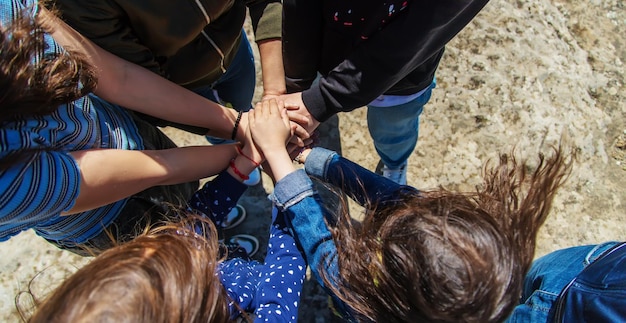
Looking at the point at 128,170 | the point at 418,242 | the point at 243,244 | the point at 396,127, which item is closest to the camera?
the point at 418,242

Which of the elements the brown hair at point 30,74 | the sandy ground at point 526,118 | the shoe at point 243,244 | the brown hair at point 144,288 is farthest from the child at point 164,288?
the sandy ground at point 526,118

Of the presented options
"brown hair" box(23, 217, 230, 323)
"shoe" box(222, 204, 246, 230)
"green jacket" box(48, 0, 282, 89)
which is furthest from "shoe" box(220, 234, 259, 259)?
"brown hair" box(23, 217, 230, 323)

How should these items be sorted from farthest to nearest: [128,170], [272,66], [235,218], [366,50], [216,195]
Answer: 1. [235,218]
2. [272,66]
3. [216,195]
4. [366,50]
5. [128,170]

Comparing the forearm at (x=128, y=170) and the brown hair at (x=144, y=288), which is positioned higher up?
the forearm at (x=128, y=170)

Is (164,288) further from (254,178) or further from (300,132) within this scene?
(254,178)

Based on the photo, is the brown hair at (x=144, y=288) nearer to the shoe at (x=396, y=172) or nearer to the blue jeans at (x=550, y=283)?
the blue jeans at (x=550, y=283)

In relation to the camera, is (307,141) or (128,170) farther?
(307,141)

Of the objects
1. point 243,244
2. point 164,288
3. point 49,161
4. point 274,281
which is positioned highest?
point 49,161

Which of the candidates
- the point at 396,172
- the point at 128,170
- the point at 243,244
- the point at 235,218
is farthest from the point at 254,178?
the point at 128,170

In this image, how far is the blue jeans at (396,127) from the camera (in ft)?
4.66

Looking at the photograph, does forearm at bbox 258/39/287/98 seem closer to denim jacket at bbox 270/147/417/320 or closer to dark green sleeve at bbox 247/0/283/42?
dark green sleeve at bbox 247/0/283/42

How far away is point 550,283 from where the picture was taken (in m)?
1.04

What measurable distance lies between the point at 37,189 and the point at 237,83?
3.03 ft

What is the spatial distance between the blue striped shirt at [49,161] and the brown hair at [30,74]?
20 mm
